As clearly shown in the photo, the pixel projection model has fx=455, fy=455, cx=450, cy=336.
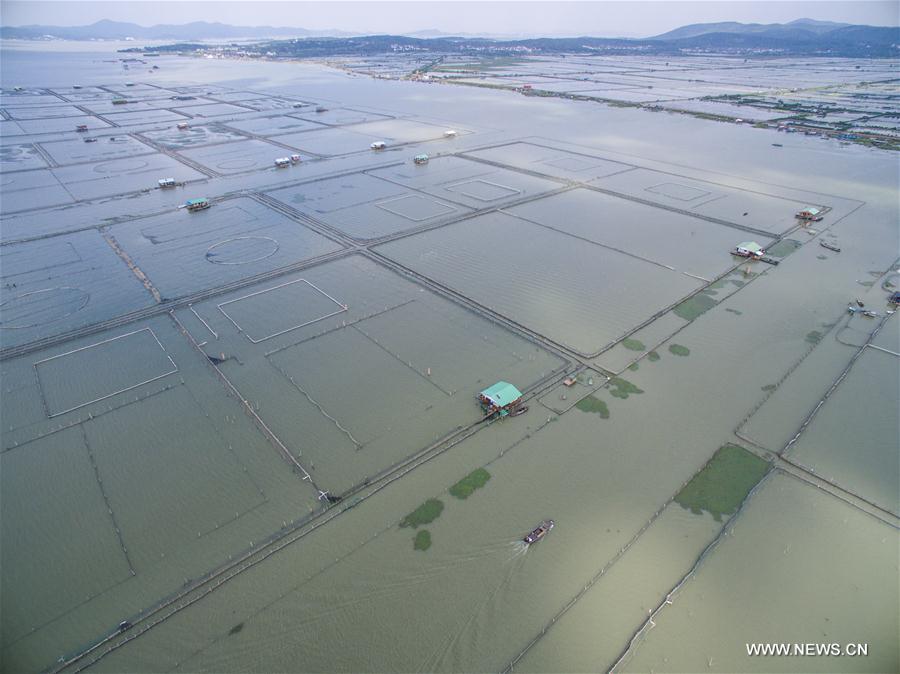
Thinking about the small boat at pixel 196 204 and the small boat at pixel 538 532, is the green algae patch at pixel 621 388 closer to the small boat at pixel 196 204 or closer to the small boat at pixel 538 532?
the small boat at pixel 538 532

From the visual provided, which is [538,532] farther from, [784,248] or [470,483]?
[784,248]

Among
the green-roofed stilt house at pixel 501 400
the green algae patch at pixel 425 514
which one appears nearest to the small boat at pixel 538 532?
the green algae patch at pixel 425 514

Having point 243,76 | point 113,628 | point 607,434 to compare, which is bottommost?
point 113,628

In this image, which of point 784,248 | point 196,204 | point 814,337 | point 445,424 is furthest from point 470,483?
point 196,204

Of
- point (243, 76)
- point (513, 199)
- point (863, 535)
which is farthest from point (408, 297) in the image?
point (243, 76)

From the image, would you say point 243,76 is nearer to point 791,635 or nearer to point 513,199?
point 513,199

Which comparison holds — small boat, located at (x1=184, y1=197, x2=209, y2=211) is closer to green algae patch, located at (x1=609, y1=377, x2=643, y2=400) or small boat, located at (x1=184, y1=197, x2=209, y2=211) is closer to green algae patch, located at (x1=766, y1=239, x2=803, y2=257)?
green algae patch, located at (x1=609, y1=377, x2=643, y2=400)

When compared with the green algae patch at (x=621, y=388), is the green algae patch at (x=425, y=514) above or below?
below

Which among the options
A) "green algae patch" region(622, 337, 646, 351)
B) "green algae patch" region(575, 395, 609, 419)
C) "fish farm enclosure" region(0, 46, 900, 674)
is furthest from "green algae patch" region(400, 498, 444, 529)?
"green algae patch" region(622, 337, 646, 351)
